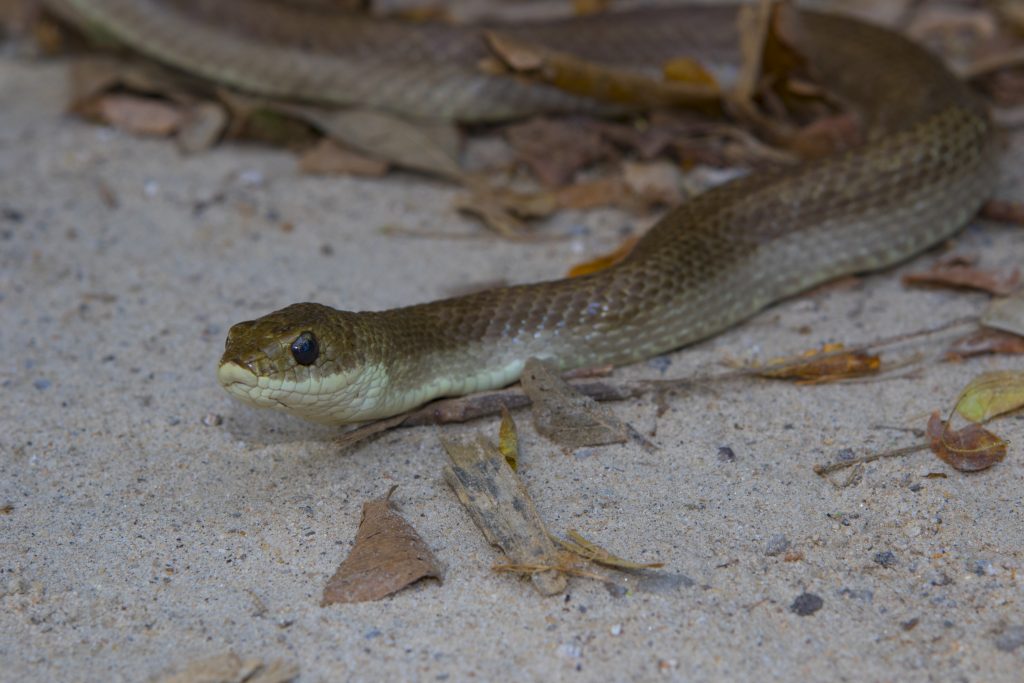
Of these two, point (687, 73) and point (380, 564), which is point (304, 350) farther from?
point (687, 73)

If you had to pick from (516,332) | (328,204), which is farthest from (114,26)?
(516,332)

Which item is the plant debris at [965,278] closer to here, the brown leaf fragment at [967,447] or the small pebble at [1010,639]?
the brown leaf fragment at [967,447]

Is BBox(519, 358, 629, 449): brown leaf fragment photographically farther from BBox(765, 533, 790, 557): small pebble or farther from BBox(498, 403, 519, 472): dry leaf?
BBox(765, 533, 790, 557): small pebble

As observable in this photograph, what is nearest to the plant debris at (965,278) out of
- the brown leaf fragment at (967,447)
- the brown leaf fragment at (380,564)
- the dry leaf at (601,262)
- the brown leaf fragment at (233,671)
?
the brown leaf fragment at (967,447)

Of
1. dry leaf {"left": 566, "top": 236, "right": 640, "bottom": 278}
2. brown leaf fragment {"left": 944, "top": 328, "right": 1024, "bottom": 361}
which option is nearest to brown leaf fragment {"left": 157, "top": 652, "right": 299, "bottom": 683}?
dry leaf {"left": 566, "top": 236, "right": 640, "bottom": 278}

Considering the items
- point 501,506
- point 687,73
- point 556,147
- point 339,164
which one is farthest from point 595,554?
point 687,73

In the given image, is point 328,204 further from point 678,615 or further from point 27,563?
point 678,615
